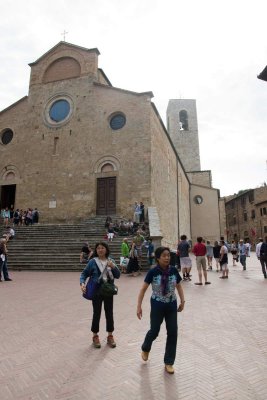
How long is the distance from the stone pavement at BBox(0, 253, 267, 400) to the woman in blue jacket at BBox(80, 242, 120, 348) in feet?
0.70

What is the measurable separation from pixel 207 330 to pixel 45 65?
25.7 m

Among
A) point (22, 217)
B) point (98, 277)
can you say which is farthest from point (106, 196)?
point (98, 277)

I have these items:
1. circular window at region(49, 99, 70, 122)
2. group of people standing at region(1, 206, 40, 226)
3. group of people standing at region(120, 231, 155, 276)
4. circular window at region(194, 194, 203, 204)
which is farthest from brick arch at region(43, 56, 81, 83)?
circular window at region(194, 194, 203, 204)

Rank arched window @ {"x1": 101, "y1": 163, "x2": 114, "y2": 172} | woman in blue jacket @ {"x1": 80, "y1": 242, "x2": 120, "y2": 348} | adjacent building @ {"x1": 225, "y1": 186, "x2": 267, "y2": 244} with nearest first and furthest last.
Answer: woman in blue jacket @ {"x1": 80, "y1": 242, "x2": 120, "y2": 348} → arched window @ {"x1": 101, "y1": 163, "x2": 114, "y2": 172} → adjacent building @ {"x1": 225, "y1": 186, "x2": 267, "y2": 244}

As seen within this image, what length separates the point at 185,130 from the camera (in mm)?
48031

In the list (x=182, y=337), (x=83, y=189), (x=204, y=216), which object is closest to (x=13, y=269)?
(x=83, y=189)

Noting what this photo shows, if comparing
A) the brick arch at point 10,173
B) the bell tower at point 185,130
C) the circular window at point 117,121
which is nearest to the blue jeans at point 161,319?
the circular window at point 117,121

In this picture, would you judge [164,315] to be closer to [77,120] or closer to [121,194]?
[121,194]

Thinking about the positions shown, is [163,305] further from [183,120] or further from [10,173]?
[183,120]

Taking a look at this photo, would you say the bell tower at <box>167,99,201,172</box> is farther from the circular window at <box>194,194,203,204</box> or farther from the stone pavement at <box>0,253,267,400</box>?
the stone pavement at <box>0,253,267,400</box>

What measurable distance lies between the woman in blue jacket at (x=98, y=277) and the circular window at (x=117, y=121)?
718 inches

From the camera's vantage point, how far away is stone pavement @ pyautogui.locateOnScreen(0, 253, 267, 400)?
10.4 feet

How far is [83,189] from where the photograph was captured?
2198 centimetres

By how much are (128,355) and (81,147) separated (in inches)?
781
